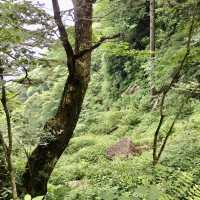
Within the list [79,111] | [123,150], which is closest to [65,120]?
[79,111]

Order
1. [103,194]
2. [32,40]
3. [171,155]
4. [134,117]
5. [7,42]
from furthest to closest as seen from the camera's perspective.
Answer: [134,117]
[171,155]
[32,40]
[7,42]
[103,194]

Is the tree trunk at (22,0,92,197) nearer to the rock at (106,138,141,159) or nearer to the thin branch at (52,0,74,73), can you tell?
the thin branch at (52,0,74,73)

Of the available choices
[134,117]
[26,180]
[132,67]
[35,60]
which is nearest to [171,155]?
[26,180]

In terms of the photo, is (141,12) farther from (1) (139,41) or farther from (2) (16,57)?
(2) (16,57)

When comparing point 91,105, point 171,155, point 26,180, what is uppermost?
point 26,180

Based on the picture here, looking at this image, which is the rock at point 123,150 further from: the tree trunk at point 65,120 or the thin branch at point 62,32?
the thin branch at point 62,32

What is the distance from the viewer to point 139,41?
66.9 ft

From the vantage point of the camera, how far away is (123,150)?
11.1 meters

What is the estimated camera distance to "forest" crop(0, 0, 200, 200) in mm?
4453

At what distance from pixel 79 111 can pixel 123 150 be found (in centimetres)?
597

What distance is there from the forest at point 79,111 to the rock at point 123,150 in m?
0.04

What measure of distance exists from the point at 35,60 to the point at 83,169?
5716 millimetres

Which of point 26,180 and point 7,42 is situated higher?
point 7,42

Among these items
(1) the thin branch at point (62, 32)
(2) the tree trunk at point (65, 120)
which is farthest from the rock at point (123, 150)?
(1) the thin branch at point (62, 32)
